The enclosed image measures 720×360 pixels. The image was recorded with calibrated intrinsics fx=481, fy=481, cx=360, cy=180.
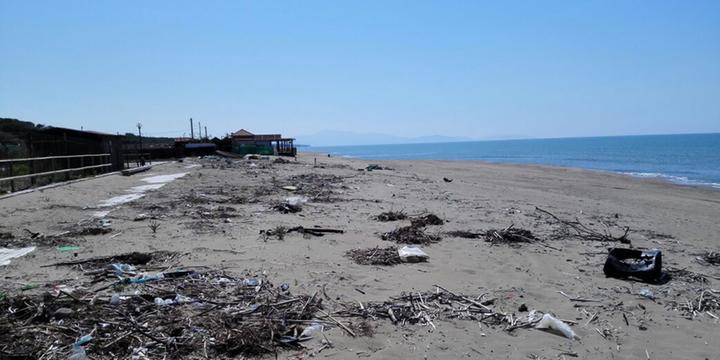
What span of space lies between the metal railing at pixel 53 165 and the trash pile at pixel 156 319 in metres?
10.8

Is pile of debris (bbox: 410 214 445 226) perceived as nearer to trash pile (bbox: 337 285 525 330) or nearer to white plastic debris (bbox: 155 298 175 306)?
trash pile (bbox: 337 285 525 330)

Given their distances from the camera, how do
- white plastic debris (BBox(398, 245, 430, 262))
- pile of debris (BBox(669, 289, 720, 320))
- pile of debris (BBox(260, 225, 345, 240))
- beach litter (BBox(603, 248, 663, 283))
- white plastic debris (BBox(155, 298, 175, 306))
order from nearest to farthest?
white plastic debris (BBox(155, 298, 175, 306)) → pile of debris (BBox(669, 289, 720, 320)) → beach litter (BBox(603, 248, 663, 283)) → white plastic debris (BBox(398, 245, 430, 262)) → pile of debris (BBox(260, 225, 345, 240))

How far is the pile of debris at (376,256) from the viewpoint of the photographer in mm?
6844

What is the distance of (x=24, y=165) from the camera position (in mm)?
16344

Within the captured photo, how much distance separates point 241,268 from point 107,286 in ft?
5.16

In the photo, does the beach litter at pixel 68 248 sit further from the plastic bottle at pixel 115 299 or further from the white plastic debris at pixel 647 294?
the white plastic debris at pixel 647 294

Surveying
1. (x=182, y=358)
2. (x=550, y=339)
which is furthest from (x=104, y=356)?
(x=550, y=339)

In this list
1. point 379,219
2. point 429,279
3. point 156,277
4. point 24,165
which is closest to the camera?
point 156,277

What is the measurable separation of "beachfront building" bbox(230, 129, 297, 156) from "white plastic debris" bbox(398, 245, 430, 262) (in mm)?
46181

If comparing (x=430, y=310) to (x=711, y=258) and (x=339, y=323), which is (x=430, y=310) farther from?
(x=711, y=258)

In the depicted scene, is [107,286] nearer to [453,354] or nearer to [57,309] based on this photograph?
[57,309]

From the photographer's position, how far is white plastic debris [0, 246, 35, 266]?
6.42 m

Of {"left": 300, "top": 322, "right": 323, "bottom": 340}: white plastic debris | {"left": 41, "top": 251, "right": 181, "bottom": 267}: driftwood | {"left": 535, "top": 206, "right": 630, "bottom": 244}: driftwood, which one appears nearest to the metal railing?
{"left": 41, "top": 251, "right": 181, "bottom": 267}: driftwood

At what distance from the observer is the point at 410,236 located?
8.48 metres
